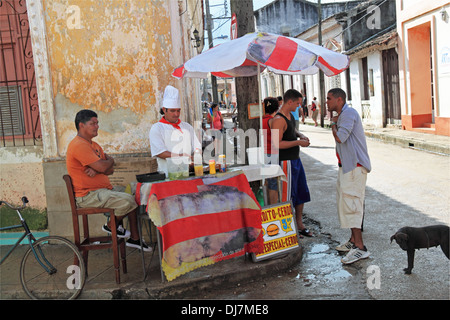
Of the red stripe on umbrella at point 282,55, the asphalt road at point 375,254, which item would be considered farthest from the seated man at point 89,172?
the red stripe on umbrella at point 282,55

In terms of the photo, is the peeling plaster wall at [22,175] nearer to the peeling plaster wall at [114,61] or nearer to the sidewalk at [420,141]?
the peeling plaster wall at [114,61]

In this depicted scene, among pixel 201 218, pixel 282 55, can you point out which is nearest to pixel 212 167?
pixel 201 218

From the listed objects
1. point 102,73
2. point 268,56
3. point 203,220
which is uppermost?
point 102,73

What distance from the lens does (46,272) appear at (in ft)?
16.9

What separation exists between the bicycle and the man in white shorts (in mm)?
2844

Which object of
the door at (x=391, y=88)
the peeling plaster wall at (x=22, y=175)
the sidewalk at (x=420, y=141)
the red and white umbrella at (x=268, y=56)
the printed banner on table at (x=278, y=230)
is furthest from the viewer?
the door at (x=391, y=88)

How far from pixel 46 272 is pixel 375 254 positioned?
3.72 meters

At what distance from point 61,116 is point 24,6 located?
1.72 metres

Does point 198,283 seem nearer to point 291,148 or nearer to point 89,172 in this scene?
point 89,172

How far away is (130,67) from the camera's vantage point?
6211 millimetres

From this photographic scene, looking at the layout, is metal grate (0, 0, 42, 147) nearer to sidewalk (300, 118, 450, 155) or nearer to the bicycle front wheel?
the bicycle front wheel

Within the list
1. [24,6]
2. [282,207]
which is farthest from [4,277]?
[24,6]

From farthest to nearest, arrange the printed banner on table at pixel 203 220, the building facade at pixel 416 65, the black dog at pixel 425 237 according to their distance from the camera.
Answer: the building facade at pixel 416 65, the printed banner on table at pixel 203 220, the black dog at pixel 425 237

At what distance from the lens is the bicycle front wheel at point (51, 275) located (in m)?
4.70
